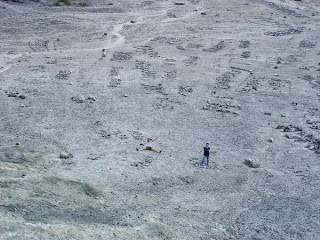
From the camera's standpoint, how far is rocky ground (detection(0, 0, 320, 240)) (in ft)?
51.1

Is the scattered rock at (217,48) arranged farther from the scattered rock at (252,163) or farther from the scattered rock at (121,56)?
the scattered rock at (252,163)

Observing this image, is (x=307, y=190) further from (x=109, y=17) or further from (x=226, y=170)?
(x=109, y=17)

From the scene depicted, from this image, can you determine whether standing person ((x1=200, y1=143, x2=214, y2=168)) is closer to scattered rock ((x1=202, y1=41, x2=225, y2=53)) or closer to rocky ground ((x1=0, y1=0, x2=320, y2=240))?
rocky ground ((x1=0, y1=0, x2=320, y2=240))

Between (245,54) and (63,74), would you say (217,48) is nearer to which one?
(245,54)

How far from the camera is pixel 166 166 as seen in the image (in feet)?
69.0

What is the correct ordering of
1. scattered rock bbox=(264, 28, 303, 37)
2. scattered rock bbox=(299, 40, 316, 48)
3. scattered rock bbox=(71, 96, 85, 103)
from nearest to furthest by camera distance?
1. scattered rock bbox=(71, 96, 85, 103)
2. scattered rock bbox=(299, 40, 316, 48)
3. scattered rock bbox=(264, 28, 303, 37)

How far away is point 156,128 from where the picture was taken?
26.1 metres

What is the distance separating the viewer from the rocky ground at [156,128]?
51.1 feet

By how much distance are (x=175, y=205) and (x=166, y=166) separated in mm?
3878

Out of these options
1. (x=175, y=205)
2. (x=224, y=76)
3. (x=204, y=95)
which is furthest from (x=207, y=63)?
(x=175, y=205)

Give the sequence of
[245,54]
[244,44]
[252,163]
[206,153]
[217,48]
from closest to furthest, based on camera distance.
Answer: [206,153], [252,163], [245,54], [217,48], [244,44]

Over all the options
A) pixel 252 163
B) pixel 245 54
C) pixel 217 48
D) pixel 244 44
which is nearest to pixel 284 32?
pixel 244 44

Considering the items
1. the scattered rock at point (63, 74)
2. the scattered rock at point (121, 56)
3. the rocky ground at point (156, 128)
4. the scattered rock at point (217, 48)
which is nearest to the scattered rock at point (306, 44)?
the rocky ground at point (156, 128)

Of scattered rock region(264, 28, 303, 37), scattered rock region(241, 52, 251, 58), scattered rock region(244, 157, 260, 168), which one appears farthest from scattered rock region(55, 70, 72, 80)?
scattered rock region(264, 28, 303, 37)
